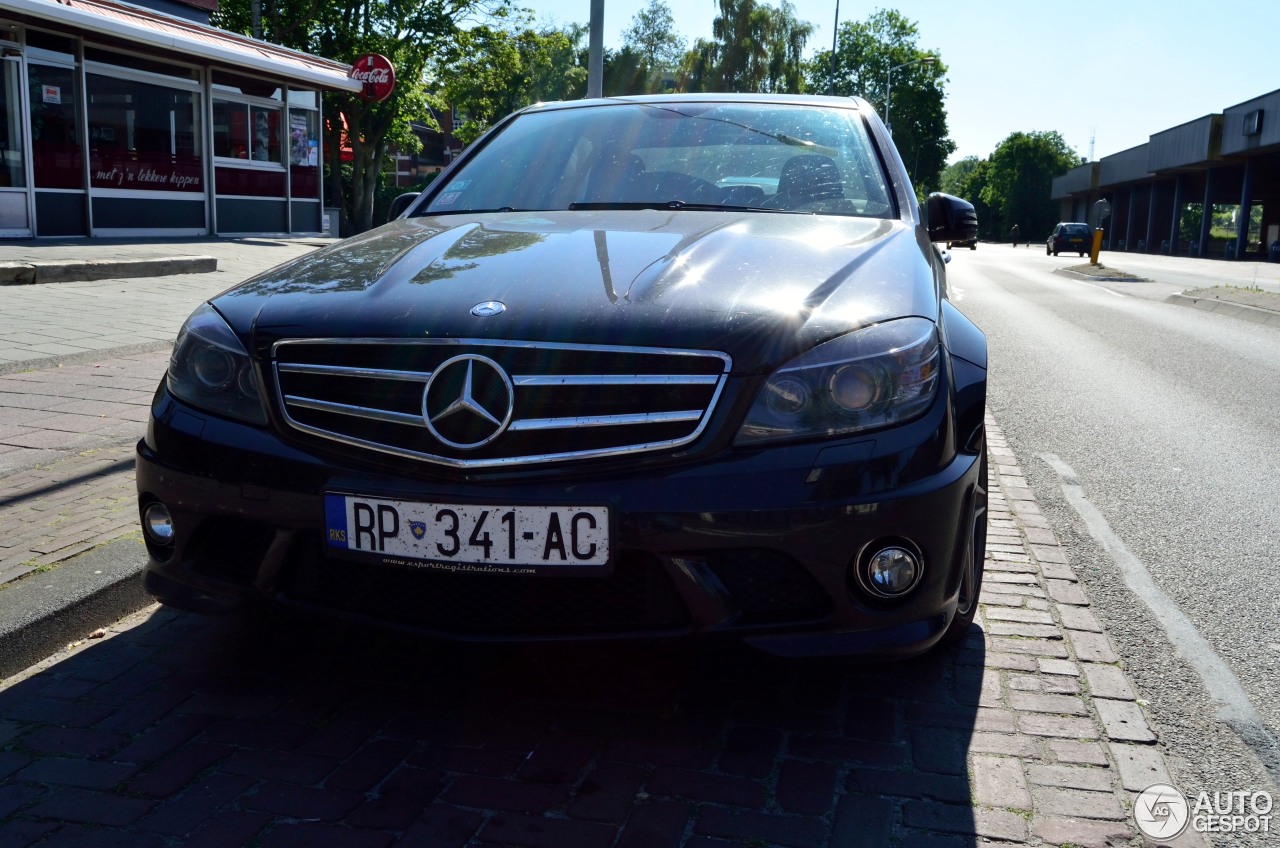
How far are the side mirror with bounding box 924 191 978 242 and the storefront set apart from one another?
14199mm

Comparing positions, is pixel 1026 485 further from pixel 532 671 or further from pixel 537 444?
pixel 537 444

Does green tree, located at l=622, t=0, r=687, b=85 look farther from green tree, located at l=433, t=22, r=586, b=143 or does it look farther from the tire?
the tire

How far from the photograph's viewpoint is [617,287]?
261 centimetres

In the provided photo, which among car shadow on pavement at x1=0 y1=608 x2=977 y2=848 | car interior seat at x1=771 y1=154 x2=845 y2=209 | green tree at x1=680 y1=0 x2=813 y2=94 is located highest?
green tree at x1=680 y1=0 x2=813 y2=94

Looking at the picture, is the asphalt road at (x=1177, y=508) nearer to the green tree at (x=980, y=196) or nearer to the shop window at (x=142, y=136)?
the shop window at (x=142, y=136)

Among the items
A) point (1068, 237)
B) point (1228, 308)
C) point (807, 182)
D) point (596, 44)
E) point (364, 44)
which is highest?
point (364, 44)

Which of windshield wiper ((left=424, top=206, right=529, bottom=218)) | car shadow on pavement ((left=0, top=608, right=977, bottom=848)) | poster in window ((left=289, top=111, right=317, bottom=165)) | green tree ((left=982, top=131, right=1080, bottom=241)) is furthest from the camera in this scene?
green tree ((left=982, top=131, right=1080, bottom=241))

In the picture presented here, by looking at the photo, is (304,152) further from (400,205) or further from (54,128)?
(400,205)

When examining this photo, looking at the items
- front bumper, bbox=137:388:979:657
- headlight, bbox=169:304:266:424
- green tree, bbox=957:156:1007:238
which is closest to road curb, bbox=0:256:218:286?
headlight, bbox=169:304:266:424

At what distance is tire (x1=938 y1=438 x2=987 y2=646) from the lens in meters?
2.91

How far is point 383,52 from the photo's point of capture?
116ft

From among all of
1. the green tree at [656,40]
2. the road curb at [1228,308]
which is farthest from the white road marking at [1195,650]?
the green tree at [656,40]

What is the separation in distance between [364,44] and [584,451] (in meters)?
35.6

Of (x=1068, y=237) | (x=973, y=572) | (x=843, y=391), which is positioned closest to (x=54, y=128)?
(x=973, y=572)
